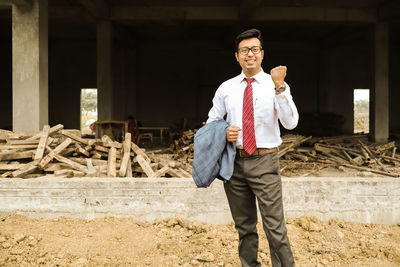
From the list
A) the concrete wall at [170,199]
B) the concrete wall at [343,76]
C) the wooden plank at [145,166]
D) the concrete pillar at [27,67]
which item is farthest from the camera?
the concrete wall at [343,76]

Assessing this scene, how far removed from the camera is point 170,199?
393 cm

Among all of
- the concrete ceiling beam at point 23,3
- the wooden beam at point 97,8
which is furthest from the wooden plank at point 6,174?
the wooden beam at point 97,8

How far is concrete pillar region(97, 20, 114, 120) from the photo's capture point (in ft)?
39.3

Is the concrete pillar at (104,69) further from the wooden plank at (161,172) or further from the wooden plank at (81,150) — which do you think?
the wooden plank at (161,172)

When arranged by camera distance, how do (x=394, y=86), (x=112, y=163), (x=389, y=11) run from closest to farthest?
(x=112, y=163) → (x=389, y=11) → (x=394, y=86)

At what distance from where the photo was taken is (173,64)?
57.2 feet

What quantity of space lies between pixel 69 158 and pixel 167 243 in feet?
9.83

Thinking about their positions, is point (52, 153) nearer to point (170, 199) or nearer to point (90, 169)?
point (90, 169)

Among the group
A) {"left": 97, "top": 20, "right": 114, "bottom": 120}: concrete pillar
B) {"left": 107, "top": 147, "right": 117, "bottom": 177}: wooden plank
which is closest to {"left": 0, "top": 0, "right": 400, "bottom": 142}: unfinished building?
{"left": 97, "top": 20, "right": 114, "bottom": 120}: concrete pillar

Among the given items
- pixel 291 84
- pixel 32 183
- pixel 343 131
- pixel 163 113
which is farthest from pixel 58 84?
pixel 343 131

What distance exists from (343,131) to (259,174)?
55.3ft

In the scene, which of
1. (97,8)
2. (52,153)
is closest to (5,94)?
(97,8)

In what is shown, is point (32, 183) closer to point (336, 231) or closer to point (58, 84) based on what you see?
point (336, 231)

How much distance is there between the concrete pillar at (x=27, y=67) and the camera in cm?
797
